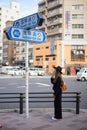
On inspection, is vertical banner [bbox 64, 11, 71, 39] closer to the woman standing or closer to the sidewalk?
the sidewalk

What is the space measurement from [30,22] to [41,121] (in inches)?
115

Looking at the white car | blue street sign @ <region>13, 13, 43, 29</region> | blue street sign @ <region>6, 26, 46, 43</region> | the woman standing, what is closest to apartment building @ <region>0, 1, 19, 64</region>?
the white car

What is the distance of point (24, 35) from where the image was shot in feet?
29.9

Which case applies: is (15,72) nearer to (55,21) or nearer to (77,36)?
(77,36)

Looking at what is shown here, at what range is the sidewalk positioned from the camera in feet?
25.8

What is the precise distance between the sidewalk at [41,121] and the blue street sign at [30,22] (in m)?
2.75

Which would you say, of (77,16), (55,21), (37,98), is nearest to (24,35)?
(37,98)

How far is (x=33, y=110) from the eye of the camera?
10.4 meters

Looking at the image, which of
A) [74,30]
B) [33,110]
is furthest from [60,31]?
[33,110]

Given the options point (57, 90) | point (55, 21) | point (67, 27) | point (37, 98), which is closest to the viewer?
point (57, 90)

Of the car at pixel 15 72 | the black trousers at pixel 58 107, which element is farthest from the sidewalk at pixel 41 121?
the car at pixel 15 72

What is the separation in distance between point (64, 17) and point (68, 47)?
6.35 meters

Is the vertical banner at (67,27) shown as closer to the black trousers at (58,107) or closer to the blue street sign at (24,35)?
the blue street sign at (24,35)

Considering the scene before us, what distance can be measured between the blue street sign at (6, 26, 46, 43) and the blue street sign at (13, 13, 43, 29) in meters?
0.20
